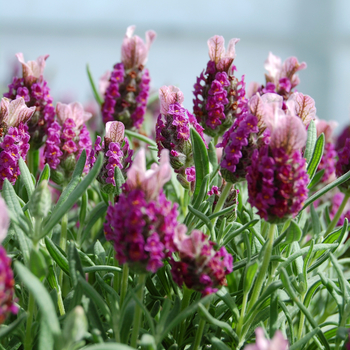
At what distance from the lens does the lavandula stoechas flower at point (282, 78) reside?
50.5 inches

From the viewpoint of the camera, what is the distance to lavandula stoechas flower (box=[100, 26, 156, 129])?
1396 millimetres

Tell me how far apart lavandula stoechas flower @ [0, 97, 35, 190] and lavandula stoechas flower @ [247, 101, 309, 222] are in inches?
22.1

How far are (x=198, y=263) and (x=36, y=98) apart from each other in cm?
78

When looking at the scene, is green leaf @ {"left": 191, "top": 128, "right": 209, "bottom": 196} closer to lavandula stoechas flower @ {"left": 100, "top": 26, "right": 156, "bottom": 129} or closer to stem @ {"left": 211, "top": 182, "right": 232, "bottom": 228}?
stem @ {"left": 211, "top": 182, "right": 232, "bottom": 228}

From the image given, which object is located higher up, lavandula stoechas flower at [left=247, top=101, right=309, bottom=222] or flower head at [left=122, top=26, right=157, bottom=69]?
flower head at [left=122, top=26, right=157, bottom=69]

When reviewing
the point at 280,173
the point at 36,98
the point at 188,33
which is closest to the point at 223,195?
the point at 280,173

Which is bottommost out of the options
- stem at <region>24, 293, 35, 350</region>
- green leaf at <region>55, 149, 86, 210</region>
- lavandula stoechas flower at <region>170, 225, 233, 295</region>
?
stem at <region>24, 293, 35, 350</region>

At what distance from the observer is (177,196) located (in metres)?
1.33

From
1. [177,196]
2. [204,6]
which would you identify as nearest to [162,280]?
[177,196]

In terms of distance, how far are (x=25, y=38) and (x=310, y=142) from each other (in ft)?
19.7

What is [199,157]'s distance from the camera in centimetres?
99

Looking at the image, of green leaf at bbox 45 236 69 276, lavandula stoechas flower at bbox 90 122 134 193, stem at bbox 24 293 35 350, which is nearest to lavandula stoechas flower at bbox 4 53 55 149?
lavandula stoechas flower at bbox 90 122 134 193

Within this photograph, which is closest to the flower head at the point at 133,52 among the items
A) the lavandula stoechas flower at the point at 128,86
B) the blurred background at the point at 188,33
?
the lavandula stoechas flower at the point at 128,86

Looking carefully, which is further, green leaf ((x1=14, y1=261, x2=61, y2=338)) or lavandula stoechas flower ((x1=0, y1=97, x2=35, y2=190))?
lavandula stoechas flower ((x1=0, y1=97, x2=35, y2=190))
